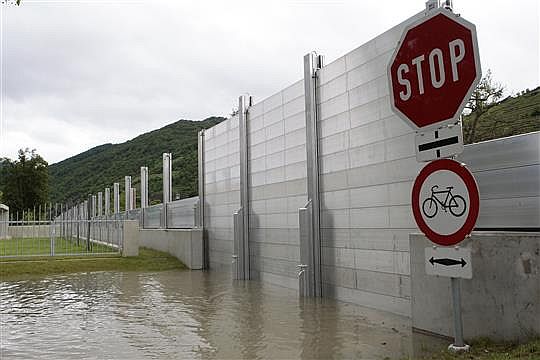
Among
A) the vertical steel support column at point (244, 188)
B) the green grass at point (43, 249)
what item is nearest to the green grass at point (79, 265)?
the green grass at point (43, 249)

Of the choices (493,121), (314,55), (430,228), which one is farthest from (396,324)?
(314,55)

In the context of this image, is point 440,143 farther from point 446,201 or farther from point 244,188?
point 244,188

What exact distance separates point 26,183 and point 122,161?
1745 cm

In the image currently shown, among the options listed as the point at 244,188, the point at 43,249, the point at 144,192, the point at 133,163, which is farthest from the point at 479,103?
the point at 133,163

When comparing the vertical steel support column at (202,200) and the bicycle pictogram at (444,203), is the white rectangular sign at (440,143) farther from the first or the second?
the vertical steel support column at (202,200)

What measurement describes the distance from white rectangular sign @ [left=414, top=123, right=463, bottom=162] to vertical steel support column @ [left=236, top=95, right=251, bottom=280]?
9.21 meters

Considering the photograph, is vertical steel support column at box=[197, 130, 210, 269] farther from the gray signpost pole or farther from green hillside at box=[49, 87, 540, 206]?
green hillside at box=[49, 87, 540, 206]

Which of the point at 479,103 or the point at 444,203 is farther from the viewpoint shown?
the point at 479,103

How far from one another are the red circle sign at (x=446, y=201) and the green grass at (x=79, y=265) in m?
12.9

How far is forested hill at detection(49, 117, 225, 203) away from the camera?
70688mm

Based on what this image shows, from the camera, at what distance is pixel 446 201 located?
5090mm

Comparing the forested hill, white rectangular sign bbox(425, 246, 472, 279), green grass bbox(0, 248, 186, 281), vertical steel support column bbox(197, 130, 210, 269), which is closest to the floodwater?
white rectangular sign bbox(425, 246, 472, 279)

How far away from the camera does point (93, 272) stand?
53.5 feet

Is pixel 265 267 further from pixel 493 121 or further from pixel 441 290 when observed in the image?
pixel 441 290
